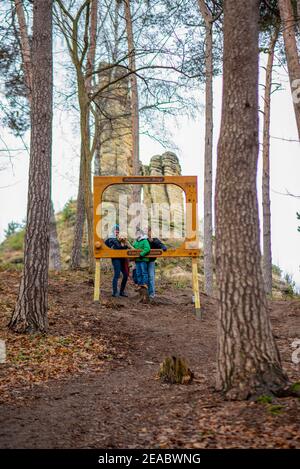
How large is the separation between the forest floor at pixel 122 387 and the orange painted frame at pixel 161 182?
1345mm

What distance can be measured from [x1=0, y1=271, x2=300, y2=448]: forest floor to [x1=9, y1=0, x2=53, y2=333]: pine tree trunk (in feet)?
1.96

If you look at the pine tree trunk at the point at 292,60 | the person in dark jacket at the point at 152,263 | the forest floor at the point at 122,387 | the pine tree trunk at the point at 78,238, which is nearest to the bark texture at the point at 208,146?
the person in dark jacket at the point at 152,263

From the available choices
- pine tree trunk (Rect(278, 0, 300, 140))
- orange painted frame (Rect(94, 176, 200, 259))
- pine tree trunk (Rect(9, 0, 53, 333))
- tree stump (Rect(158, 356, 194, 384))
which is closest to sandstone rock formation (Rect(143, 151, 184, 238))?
orange painted frame (Rect(94, 176, 200, 259))

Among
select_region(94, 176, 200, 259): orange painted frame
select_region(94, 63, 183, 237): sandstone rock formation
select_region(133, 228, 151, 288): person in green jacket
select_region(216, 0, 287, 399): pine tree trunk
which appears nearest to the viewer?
select_region(216, 0, 287, 399): pine tree trunk

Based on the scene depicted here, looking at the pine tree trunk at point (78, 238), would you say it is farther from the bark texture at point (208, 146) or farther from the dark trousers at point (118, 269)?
the bark texture at point (208, 146)

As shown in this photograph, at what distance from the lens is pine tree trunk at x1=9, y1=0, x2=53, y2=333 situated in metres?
9.59

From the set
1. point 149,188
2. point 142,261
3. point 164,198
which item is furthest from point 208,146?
point 149,188

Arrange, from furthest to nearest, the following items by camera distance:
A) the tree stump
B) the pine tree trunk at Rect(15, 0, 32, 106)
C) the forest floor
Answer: the pine tree trunk at Rect(15, 0, 32, 106) → the tree stump → the forest floor

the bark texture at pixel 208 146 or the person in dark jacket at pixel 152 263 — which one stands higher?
the bark texture at pixel 208 146

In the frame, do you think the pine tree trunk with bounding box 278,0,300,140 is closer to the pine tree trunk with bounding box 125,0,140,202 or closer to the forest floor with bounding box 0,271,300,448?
the forest floor with bounding box 0,271,300,448

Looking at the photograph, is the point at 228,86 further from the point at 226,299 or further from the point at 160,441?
the point at 160,441

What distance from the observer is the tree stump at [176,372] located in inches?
280

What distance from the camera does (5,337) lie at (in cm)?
907

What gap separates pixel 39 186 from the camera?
9.84 metres
